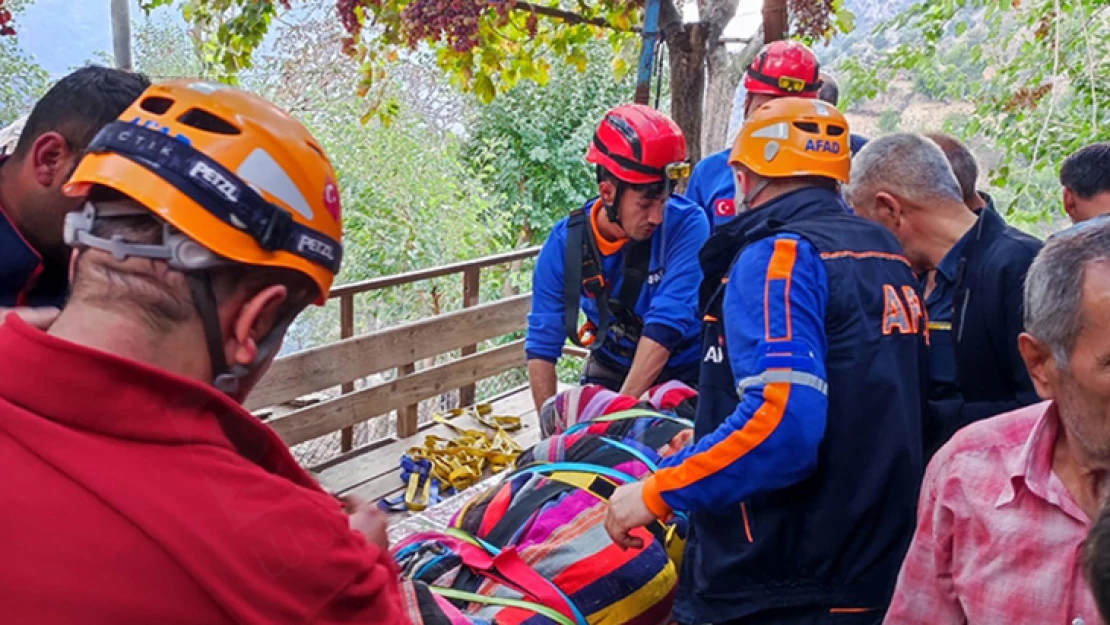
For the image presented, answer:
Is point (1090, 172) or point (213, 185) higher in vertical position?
point (213, 185)

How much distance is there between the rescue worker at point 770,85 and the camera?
4281mm

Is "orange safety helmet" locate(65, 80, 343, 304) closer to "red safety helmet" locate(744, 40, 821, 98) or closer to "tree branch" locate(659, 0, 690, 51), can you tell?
"red safety helmet" locate(744, 40, 821, 98)

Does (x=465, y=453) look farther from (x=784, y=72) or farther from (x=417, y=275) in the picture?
(x=784, y=72)

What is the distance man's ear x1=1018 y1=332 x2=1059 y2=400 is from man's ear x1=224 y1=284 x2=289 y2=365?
138cm

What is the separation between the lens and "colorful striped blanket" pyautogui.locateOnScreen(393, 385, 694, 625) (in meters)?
2.41

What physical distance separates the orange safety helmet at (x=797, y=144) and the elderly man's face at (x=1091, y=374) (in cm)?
81

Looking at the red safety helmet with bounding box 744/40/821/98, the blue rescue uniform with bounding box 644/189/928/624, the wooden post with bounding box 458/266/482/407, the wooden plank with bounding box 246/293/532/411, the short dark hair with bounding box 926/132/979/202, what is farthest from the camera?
the wooden post with bounding box 458/266/482/407

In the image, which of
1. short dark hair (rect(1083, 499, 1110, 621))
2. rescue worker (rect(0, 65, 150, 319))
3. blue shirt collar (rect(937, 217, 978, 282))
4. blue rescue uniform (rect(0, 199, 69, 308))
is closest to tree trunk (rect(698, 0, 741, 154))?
blue shirt collar (rect(937, 217, 978, 282))

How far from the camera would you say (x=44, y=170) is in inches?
95.4

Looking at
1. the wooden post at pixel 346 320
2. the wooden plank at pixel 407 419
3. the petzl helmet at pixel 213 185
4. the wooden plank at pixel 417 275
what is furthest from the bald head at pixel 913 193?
the wooden plank at pixel 407 419

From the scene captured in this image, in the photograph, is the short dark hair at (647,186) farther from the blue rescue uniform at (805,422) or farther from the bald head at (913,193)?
the blue rescue uniform at (805,422)

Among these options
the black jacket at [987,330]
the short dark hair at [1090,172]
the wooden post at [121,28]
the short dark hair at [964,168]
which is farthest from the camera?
the wooden post at [121,28]

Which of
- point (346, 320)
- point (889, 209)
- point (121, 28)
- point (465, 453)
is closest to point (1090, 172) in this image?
point (889, 209)

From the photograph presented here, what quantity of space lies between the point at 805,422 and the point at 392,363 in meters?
3.80
